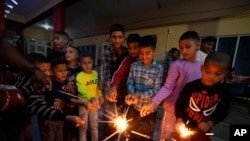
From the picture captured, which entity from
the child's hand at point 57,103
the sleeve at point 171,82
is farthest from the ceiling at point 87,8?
the sleeve at point 171,82

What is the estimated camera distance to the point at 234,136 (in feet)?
5.35

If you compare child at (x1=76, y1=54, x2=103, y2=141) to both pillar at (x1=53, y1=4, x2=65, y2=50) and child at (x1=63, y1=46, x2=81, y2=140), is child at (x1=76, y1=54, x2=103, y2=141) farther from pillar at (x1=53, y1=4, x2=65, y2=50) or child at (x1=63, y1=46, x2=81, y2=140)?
pillar at (x1=53, y1=4, x2=65, y2=50)

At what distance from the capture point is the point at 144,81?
6.94 feet

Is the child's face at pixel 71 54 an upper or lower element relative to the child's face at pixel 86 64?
upper

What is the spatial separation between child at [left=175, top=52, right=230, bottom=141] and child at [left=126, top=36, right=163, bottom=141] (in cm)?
40

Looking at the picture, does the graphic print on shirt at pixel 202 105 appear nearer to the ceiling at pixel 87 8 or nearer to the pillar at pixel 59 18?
the ceiling at pixel 87 8

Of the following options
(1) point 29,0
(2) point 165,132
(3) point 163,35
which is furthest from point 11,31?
(2) point 165,132

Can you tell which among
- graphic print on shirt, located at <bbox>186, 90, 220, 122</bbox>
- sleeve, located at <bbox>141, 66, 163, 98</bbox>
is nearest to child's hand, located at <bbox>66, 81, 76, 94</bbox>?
sleeve, located at <bbox>141, 66, 163, 98</bbox>

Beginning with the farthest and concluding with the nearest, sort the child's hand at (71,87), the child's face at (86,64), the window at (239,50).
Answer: the window at (239,50), the child's face at (86,64), the child's hand at (71,87)

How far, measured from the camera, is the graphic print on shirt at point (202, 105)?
1672 mm

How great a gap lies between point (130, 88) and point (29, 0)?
35.8 feet

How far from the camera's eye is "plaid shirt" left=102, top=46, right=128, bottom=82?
268 cm

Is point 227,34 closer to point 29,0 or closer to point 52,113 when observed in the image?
point 52,113

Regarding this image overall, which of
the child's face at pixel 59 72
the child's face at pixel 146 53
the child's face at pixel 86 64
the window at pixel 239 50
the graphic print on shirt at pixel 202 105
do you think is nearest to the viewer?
the graphic print on shirt at pixel 202 105
